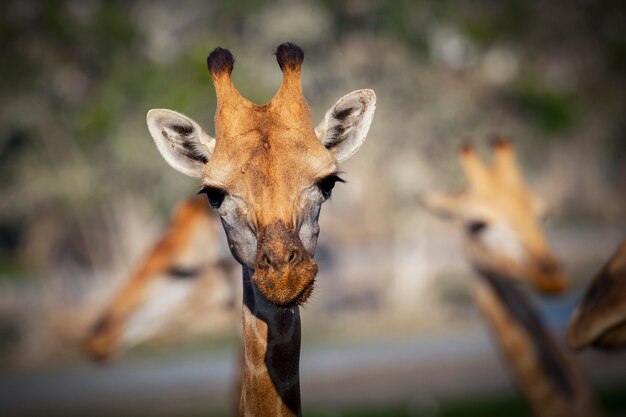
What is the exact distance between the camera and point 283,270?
182 inches

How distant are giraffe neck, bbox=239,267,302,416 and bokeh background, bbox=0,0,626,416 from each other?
13653mm

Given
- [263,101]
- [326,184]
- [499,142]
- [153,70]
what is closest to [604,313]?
[326,184]

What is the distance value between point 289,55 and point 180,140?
2.60ft

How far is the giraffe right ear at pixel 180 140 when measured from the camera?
541 cm

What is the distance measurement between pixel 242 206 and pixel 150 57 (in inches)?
941

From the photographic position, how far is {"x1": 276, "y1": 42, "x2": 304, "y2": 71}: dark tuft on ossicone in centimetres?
528

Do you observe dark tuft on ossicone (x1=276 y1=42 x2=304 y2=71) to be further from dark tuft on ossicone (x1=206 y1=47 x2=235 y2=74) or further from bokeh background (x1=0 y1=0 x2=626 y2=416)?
bokeh background (x1=0 y1=0 x2=626 y2=416)

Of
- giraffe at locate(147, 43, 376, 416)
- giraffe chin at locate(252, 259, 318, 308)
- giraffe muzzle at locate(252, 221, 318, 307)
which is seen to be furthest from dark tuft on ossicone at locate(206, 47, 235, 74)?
giraffe chin at locate(252, 259, 318, 308)

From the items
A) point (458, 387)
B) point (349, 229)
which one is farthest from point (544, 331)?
point (349, 229)

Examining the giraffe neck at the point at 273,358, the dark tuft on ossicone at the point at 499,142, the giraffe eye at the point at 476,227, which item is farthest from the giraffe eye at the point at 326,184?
the dark tuft on ossicone at the point at 499,142

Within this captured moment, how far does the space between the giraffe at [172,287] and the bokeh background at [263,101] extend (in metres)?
8.81

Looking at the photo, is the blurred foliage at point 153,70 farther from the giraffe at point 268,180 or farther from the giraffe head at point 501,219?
the giraffe at point 268,180

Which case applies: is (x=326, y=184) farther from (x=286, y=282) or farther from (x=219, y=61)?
(x=219, y=61)

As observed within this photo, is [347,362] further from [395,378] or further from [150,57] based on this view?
[150,57]
